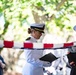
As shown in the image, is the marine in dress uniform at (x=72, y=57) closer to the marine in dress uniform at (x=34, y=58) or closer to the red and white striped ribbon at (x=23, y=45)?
the red and white striped ribbon at (x=23, y=45)

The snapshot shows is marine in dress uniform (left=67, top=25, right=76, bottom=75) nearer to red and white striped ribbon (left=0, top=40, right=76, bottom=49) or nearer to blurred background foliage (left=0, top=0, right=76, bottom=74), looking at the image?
red and white striped ribbon (left=0, top=40, right=76, bottom=49)

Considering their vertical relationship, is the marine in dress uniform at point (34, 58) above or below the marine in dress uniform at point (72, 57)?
above

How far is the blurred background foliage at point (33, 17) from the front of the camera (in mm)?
3371

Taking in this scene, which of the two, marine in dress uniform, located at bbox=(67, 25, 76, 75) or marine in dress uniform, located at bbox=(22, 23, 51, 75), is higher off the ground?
marine in dress uniform, located at bbox=(22, 23, 51, 75)

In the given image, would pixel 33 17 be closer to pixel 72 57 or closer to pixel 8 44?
pixel 72 57

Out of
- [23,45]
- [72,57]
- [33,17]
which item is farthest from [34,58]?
[33,17]

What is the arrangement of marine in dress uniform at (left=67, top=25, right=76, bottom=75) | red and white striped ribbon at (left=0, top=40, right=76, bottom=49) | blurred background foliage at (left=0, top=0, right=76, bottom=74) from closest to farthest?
red and white striped ribbon at (left=0, top=40, right=76, bottom=49) < marine in dress uniform at (left=67, top=25, right=76, bottom=75) < blurred background foliage at (left=0, top=0, right=76, bottom=74)

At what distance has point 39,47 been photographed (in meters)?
1.77

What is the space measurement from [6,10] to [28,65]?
71.0 inches

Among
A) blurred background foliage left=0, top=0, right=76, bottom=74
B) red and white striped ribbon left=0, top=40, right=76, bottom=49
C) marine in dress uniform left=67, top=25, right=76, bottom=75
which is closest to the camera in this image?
red and white striped ribbon left=0, top=40, right=76, bottom=49

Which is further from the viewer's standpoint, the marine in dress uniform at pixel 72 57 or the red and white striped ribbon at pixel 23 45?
the marine in dress uniform at pixel 72 57

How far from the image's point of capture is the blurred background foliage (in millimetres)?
3371

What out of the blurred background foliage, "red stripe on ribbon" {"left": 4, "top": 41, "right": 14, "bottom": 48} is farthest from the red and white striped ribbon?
the blurred background foliage

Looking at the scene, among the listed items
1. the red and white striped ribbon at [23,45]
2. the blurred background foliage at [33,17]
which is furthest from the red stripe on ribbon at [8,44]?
the blurred background foliage at [33,17]
